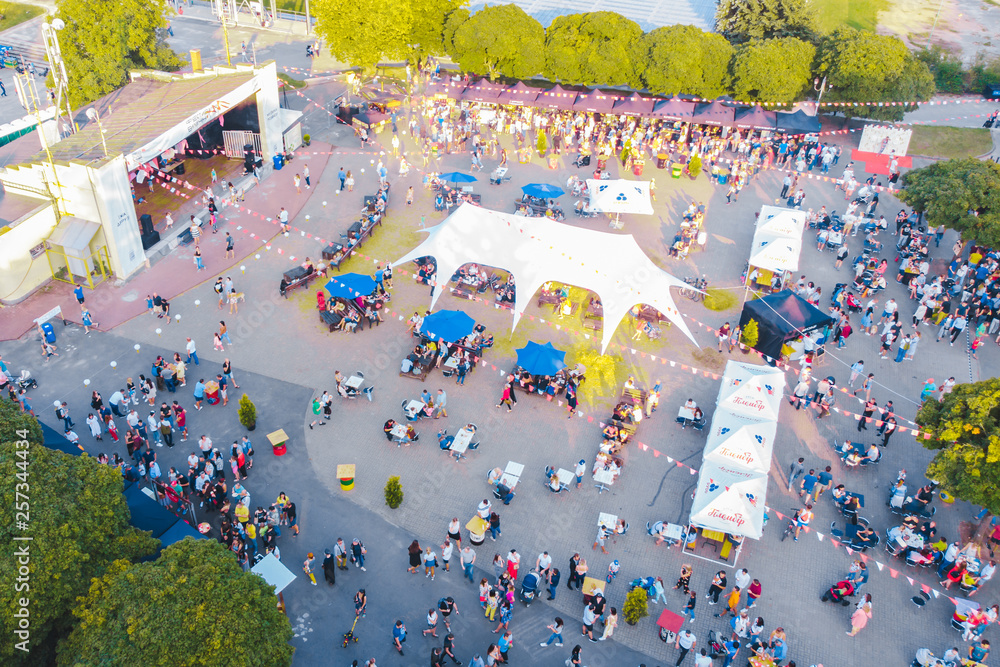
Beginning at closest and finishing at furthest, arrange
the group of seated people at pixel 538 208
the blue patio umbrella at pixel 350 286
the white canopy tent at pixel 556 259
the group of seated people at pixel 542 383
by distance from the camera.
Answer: the group of seated people at pixel 542 383, the white canopy tent at pixel 556 259, the blue patio umbrella at pixel 350 286, the group of seated people at pixel 538 208

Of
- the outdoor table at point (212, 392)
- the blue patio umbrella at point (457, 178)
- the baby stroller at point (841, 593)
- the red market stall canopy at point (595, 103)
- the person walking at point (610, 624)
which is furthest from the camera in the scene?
the red market stall canopy at point (595, 103)

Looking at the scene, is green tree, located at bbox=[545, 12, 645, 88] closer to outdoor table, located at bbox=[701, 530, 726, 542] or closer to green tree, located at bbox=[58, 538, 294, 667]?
outdoor table, located at bbox=[701, 530, 726, 542]

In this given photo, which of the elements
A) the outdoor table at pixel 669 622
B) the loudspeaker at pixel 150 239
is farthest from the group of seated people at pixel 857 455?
the loudspeaker at pixel 150 239

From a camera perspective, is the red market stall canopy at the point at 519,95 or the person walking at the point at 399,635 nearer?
the person walking at the point at 399,635

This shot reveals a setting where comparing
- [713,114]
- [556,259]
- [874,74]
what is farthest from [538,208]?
[874,74]

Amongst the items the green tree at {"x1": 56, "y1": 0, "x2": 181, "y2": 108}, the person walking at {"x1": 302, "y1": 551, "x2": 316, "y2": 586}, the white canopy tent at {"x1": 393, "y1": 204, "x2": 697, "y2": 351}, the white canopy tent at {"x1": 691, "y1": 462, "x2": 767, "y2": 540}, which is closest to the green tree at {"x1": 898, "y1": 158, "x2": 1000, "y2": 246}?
the white canopy tent at {"x1": 393, "y1": 204, "x2": 697, "y2": 351}

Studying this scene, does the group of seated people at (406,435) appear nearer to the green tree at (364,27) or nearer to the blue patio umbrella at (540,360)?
the blue patio umbrella at (540,360)
